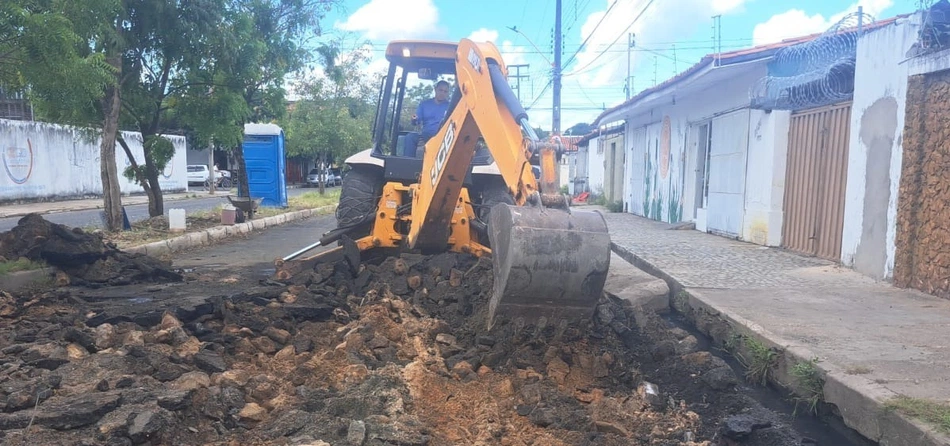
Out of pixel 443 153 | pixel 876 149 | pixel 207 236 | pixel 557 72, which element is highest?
pixel 557 72

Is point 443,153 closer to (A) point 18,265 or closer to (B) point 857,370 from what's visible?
(B) point 857,370

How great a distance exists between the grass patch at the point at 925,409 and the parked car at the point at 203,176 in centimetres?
3952

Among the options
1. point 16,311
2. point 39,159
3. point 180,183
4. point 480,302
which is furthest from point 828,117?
point 180,183

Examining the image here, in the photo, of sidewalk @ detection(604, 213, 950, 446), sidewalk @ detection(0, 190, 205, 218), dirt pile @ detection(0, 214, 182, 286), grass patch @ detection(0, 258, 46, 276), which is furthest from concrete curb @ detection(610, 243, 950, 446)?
sidewalk @ detection(0, 190, 205, 218)

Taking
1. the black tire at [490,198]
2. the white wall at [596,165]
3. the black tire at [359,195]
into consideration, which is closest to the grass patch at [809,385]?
the black tire at [490,198]

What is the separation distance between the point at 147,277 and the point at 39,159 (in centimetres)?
1774

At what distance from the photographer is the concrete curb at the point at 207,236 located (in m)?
9.93

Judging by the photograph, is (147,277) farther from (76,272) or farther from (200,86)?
(200,86)

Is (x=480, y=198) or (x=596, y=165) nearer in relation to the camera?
(x=480, y=198)

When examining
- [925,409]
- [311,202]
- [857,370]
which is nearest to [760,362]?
[857,370]

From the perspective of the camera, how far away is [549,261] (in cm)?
384

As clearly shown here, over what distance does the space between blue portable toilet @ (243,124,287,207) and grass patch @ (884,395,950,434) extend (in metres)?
17.1

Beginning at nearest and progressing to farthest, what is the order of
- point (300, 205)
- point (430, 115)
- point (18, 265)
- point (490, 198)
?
point (18, 265) < point (490, 198) < point (430, 115) < point (300, 205)

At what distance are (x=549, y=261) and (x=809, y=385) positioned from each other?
2.02 m
